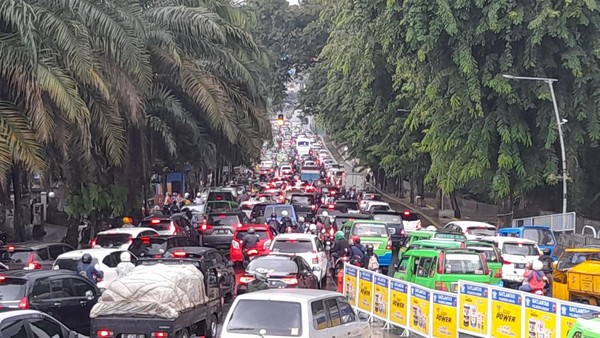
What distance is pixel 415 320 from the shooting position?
17453 mm

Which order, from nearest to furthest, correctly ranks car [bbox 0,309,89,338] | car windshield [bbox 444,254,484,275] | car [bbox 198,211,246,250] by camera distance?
car [bbox 0,309,89,338] < car windshield [bbox 444,254,484,275] < car [bbox 198,211,246,250]

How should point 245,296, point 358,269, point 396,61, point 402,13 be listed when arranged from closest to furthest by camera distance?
point 245,296 → point 358,269 → point 402,13 → point 396,61

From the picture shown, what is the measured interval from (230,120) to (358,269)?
13454 millimetres

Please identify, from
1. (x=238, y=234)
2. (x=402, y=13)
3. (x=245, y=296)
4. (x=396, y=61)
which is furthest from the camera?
(x=396, y=61)

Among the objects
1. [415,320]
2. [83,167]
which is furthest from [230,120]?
[415,320]

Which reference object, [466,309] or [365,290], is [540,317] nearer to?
[466,309]

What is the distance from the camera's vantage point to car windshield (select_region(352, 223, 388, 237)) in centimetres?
2880

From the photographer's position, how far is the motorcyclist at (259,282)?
708 inches

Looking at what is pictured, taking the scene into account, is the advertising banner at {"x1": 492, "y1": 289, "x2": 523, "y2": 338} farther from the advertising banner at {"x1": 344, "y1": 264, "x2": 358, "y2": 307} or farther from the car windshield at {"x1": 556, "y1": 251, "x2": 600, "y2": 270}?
the car windshield at {"x1": 556, "y1": 251, "x2": 600, "y2": 270}

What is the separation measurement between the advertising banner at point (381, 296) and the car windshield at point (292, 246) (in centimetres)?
530

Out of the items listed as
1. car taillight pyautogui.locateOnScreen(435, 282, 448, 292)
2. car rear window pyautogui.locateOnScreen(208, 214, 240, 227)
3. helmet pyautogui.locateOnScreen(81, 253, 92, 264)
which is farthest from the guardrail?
car rear window pyautogui.locateOnScreen(208, 214, 240, 227)

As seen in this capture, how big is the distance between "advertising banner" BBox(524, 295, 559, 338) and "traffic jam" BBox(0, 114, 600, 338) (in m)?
2.61

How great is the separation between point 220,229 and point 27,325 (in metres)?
20.1

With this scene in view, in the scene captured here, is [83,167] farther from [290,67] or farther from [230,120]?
[290,67]
